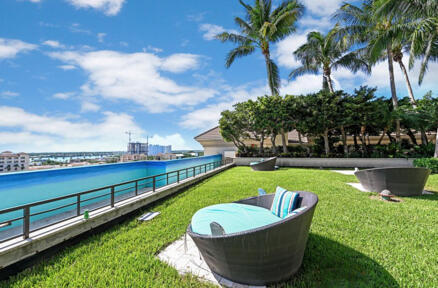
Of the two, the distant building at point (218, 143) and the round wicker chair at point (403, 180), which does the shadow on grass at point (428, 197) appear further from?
the distant building at point (218, 143)

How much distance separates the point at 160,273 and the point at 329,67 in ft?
64.9

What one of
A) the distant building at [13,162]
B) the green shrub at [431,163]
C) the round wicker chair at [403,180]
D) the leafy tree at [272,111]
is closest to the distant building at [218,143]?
the leafy tree at [272,111]

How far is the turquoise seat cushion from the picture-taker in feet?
8.12

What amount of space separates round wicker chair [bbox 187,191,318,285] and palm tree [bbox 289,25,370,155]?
1607 cm

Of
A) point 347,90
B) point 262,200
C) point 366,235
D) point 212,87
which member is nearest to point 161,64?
point 212,87

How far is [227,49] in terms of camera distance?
15.9 metres

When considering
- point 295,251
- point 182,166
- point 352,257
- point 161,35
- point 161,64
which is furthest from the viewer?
point 182,166

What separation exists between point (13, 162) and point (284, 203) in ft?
61.8

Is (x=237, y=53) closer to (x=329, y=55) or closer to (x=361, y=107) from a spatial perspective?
(x=329, y=55)

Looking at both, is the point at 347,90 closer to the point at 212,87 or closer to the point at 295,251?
the point at 212,87

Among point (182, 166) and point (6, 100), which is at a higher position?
point (6, 100)

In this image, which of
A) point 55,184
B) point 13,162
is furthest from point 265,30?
point 13,162

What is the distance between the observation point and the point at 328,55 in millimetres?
15250

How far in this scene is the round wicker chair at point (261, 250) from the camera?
1953 mm
